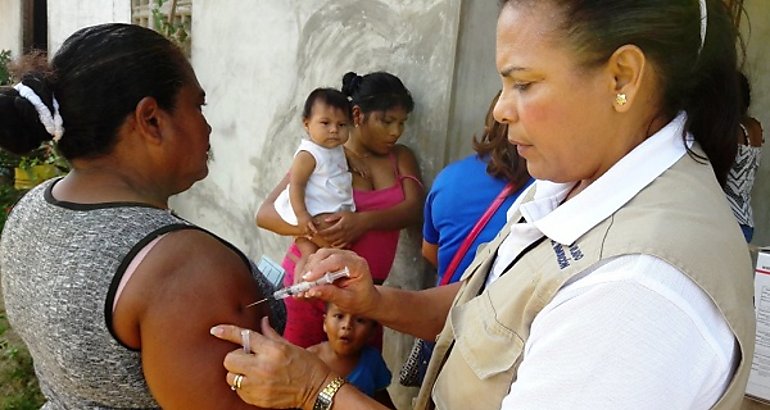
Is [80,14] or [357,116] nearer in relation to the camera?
[357,116]

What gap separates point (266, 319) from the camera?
1.44 metres

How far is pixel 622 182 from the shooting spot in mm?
1019

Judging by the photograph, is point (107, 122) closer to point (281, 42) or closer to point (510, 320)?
point (510, 320)

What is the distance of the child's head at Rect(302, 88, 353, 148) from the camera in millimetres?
2895

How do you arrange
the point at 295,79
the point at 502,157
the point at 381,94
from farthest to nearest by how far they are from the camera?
1. the point at 295,79
2. the point at 381,94
3. the point at 502,157

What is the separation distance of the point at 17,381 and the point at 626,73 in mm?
4016

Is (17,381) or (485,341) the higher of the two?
(485,341)

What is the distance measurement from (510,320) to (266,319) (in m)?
0.60

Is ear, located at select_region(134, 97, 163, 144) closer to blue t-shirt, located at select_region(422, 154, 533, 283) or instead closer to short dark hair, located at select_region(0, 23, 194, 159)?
short dark hair, located at select_region(0, 23, 194, 159)

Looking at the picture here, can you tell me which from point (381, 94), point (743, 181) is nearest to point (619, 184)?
point (381, 94)

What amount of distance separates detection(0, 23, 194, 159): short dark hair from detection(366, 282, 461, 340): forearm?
0.76 metres

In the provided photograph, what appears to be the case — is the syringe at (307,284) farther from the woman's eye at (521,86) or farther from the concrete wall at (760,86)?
the concrete wall at (760,86)

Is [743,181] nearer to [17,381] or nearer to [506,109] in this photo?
[506,109]

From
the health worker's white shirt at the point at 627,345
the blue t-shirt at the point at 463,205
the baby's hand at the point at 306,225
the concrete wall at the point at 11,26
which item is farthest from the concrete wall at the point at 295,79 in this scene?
the concrete wall at the point at 11,26
